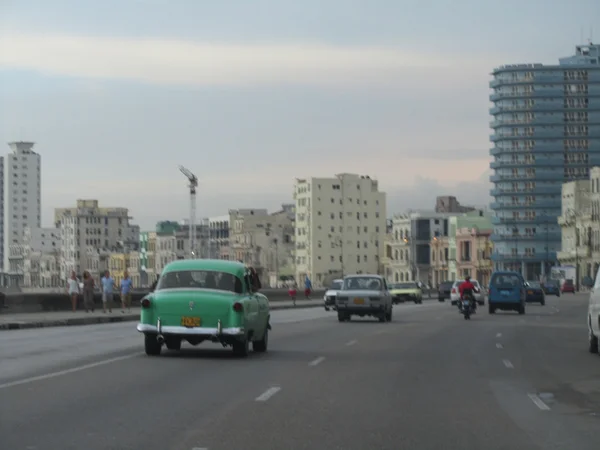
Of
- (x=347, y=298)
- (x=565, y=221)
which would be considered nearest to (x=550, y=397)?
(x=347, y=298)

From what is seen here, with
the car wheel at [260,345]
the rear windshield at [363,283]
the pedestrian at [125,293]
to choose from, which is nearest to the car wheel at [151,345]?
the car wheel at [260,345]

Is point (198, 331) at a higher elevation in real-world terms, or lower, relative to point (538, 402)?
higher

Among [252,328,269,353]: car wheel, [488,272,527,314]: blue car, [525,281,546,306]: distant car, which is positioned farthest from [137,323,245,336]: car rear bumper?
[525,281,546,306]: distant car

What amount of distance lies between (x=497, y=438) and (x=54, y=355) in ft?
45.6

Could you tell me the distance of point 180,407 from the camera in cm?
1553

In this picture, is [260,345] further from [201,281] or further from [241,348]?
[201,281]

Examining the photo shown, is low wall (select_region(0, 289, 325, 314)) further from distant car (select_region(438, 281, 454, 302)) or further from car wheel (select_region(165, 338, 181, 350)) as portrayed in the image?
distant car (select_region(438, 281, 454, 302))

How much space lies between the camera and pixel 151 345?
2461cm

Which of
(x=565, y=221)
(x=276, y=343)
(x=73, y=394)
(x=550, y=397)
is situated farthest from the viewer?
(x=565, y=221)

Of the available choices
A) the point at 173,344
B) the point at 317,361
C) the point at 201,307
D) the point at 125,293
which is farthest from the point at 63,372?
the point at 125,293

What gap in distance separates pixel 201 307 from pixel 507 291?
3627 centimetres

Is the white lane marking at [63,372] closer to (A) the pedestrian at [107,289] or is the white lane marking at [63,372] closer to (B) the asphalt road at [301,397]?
(B) the asphalt road at [301,397]

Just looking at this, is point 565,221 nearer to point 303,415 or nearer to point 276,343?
point 276,343

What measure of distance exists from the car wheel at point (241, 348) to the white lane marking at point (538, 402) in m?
7.61
